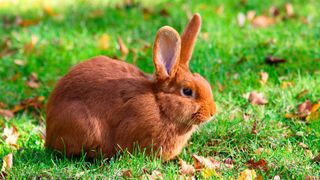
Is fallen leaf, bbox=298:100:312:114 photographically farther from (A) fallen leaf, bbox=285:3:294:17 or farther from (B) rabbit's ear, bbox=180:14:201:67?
(A) fallen leaf, bbox=285:3:294:17

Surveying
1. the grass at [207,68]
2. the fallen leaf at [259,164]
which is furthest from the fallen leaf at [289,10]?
the fallen leaf at [259,164]

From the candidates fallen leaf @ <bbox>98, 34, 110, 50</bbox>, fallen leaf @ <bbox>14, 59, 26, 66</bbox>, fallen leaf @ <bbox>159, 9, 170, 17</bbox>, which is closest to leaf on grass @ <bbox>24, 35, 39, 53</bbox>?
fallen leaf @ <bbox>14, 59, 26, 66</bbox>

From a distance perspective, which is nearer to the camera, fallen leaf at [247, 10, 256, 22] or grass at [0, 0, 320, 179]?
grass at [0, 0, 320, 179]

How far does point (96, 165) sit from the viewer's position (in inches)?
177

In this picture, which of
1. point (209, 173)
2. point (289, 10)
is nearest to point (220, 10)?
point (289, 10)

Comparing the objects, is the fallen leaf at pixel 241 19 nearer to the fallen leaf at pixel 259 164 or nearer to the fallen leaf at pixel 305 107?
the fallen leaf at pixel 305 107

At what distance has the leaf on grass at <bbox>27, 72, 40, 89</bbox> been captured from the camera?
6.16 meters

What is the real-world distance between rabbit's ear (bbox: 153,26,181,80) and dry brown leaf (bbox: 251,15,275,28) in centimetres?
295

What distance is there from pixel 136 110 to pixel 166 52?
1.45ft

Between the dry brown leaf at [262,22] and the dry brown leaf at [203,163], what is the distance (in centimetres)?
301

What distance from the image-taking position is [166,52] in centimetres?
447

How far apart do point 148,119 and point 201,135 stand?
2.17 feet

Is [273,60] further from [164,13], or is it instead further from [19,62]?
[19,62]

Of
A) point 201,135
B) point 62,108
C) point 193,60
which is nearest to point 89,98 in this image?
point 62,108
